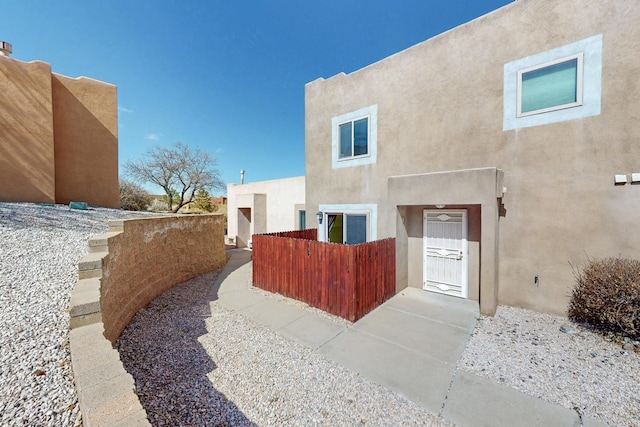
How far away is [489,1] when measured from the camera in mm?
6773

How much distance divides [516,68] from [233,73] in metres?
13.3

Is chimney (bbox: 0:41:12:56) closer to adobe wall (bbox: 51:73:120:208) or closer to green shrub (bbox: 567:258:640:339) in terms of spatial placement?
adobe wall (bbox: 51:73:120:208)

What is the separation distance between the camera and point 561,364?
3840 millimetres

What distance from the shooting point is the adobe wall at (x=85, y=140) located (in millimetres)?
11781

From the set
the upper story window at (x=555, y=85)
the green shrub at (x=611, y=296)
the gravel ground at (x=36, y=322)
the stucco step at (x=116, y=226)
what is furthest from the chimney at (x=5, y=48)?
the green shrub at (x=611, y=296)

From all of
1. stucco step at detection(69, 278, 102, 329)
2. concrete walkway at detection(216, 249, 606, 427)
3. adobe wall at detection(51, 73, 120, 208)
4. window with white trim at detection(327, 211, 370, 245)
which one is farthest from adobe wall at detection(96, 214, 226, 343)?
adobe wall at detection(51, 73, 120, 208)

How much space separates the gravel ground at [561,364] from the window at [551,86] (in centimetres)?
472

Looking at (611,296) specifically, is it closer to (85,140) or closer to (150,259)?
(150,259)

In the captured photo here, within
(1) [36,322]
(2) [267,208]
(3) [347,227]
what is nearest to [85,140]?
(2) [267,208]

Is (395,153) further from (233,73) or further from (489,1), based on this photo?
(233,73)

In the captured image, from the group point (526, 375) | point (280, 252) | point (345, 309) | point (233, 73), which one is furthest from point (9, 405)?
point (233, 73)

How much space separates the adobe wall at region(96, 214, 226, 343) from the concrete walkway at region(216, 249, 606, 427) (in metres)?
1.63

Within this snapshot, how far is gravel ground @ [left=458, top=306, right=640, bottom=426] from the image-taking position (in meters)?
3.10

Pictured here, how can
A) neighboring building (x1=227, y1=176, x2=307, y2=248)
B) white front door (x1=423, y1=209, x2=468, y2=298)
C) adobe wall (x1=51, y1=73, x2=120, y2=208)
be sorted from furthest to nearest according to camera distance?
1. neighboring building (x1=227, y1=176, x2=307, y2=248)
2. adobe wall (x1=51, y1=73, x2=120, y2=208)
3. white front door (x1=423, y1=209, x2=468, y2=298)
